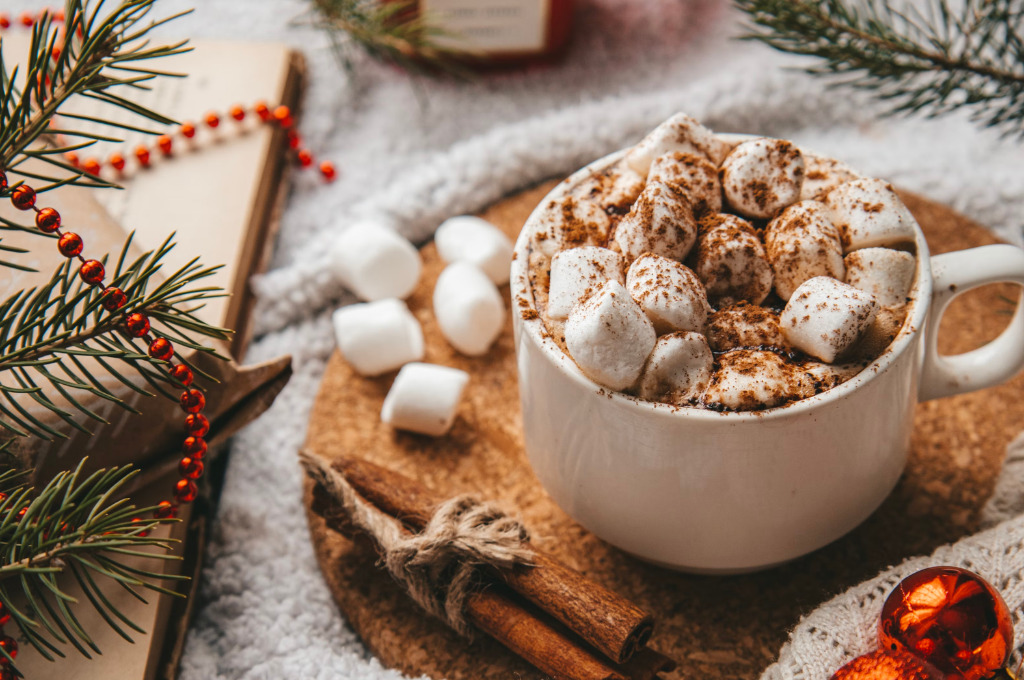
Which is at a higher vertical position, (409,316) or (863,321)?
(863,321)

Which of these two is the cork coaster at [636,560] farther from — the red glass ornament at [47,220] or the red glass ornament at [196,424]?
the red glass ornament at [47,220]

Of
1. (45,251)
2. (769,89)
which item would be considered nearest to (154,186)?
(45,251)

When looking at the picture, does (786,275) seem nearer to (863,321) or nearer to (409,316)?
(863,321)

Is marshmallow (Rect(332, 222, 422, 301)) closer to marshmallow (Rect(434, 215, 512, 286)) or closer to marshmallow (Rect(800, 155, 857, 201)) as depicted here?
marshmallow (Rect(434, 215, 512, 286))

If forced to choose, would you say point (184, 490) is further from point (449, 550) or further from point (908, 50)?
point (908, 50)

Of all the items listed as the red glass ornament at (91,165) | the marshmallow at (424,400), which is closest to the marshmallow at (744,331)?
the marshmallow at (424,400)

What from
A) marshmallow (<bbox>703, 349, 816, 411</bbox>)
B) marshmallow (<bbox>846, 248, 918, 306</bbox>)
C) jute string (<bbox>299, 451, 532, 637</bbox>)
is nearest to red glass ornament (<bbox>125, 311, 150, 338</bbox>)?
jute string (<bbox>299, 451, 532, 637</bbox>)
